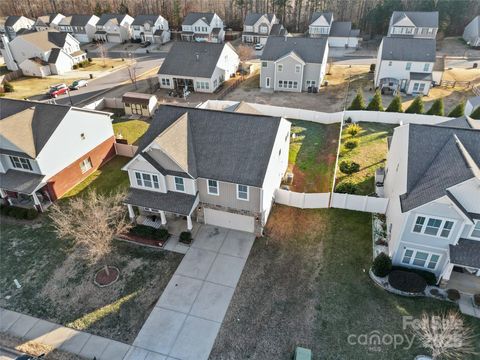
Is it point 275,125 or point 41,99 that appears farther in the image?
point 41,99

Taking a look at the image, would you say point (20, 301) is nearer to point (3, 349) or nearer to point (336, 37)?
point (3, 349)

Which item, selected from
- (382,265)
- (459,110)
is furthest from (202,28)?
(382,265)

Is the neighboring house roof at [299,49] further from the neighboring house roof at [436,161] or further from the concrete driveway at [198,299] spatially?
the concrete driveway at [198,299]

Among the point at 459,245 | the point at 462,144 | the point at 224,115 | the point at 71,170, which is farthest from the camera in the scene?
the point at 71,170

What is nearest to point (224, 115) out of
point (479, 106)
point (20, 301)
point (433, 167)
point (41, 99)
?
point (433, 167)

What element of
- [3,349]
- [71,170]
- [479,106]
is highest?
[479,106]

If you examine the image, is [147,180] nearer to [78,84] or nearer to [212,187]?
[212,187]
